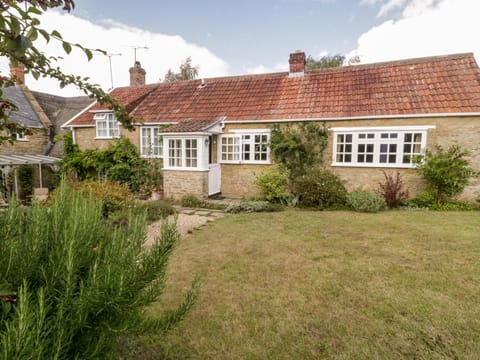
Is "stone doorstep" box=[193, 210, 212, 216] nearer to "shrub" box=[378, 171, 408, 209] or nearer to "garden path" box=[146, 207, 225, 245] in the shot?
"garden path" box=[146, 207, 225, 245]

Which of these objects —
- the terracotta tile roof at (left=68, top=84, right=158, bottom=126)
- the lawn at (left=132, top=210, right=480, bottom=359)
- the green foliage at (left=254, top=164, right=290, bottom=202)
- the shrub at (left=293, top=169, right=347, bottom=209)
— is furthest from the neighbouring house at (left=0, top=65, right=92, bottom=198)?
the lawn at (left=132, top=210, right=480, bottom=359)

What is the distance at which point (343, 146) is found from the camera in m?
11.6

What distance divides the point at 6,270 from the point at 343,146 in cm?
1180

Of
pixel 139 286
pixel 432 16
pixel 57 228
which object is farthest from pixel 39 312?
pixel 432 16

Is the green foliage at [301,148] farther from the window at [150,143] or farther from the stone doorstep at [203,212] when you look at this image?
the window at [150,143]

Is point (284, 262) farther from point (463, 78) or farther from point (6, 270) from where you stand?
point (463, 78)

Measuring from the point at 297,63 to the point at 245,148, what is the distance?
5652 mm

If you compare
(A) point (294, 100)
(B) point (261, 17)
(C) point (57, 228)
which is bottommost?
(C) point (57, 228)

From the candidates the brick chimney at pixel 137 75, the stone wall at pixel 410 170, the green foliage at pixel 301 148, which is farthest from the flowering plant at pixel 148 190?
the brick chimney at pixel 137 75

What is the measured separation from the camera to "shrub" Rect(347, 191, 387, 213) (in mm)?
9555

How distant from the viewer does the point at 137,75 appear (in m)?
19.1

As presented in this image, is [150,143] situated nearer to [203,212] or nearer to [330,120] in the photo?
[203,212]

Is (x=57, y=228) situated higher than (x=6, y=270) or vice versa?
(x=57, y=228)

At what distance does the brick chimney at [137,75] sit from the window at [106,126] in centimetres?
522
